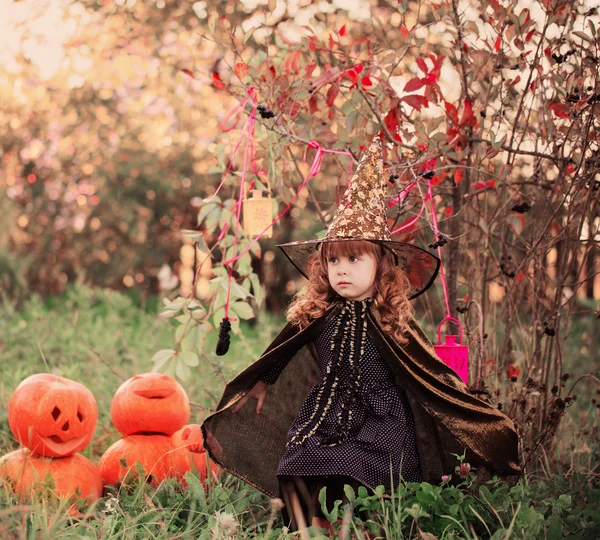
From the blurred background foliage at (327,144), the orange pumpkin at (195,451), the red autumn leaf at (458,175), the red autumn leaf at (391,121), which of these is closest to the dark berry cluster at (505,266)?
the blurred background foliage at (327,144)

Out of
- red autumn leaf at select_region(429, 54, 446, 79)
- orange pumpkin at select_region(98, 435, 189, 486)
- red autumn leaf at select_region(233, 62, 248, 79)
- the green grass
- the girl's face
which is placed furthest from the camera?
orange pumpkin at select_region(98, 435, 189, 486)

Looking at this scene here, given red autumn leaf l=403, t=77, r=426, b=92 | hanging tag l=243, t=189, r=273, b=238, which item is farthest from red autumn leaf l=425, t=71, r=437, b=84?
hanging tag l=243, t=189, r=273, b=238

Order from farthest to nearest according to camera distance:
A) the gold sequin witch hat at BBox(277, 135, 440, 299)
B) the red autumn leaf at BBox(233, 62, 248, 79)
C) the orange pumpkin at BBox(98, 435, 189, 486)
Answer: the orange pumpkin at BBox(98, 435, 189, 486)
the red autumn leaf at BBox(233, 62, 248, 79)
the gold sequin witch hat at BBox(277, 135, 440, 299)

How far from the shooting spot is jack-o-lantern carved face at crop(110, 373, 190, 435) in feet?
11.4

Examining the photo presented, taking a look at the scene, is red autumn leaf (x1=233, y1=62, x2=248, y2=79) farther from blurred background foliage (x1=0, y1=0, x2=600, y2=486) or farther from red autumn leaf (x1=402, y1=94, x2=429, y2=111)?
red autumn leaf (x1=402, y1=94, x2=429, y2=111)

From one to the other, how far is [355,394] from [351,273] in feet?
1.58

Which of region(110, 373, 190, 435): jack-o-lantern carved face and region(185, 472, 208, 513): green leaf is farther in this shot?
region(110, 373, 190, 435): jack-o-lantern carved face

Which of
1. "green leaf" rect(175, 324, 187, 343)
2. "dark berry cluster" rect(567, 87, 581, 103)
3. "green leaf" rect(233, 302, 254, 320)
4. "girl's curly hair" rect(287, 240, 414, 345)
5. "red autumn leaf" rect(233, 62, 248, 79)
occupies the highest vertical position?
"red autumn leaf" rect(233, 62, 248, 79)

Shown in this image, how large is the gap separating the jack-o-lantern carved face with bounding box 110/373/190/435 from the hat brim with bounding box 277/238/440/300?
2.95 ft

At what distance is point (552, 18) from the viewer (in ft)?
9.99

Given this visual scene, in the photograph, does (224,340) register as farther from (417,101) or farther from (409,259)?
(417,101)

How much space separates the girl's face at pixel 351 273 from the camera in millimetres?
2996

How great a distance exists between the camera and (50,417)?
10.5ft

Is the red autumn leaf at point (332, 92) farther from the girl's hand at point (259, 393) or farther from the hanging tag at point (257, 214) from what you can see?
the girl's hand at point (259, 393)
